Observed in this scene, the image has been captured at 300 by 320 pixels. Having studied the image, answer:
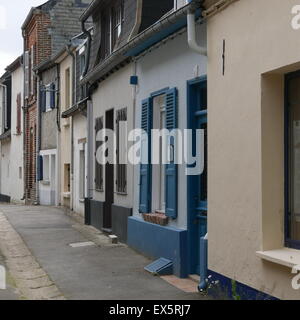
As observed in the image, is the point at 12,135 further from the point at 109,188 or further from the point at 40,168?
the point at 109,188

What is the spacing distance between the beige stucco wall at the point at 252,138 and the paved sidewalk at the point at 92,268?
1192mm

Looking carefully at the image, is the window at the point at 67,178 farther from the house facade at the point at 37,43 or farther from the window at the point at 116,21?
the window at the point at 116,21

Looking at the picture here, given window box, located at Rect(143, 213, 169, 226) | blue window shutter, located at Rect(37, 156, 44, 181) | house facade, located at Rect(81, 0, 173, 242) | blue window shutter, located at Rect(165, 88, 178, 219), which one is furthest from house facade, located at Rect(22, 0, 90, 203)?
blue window shutter, located at Rect(165, 88, 178, 219)

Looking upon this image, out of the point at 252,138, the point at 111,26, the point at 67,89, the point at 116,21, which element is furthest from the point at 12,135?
the point at 252,138

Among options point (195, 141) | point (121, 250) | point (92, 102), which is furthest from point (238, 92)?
point (92, 102)

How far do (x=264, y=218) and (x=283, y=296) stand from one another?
0.81 meters

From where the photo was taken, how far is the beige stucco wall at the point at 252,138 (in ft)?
20.1

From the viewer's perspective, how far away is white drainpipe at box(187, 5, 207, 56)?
7828 millimetres

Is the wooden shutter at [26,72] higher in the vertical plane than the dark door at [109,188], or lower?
higher

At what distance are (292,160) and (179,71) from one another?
10.6ft

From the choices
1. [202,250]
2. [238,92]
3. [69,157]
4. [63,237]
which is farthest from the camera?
[69,157]

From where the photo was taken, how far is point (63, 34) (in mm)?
24672

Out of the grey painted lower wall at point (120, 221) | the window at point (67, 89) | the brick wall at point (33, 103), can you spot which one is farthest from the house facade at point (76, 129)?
the grey painted lower wall at point (120, 221)

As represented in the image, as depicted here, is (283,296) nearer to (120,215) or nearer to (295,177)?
(295,177)
